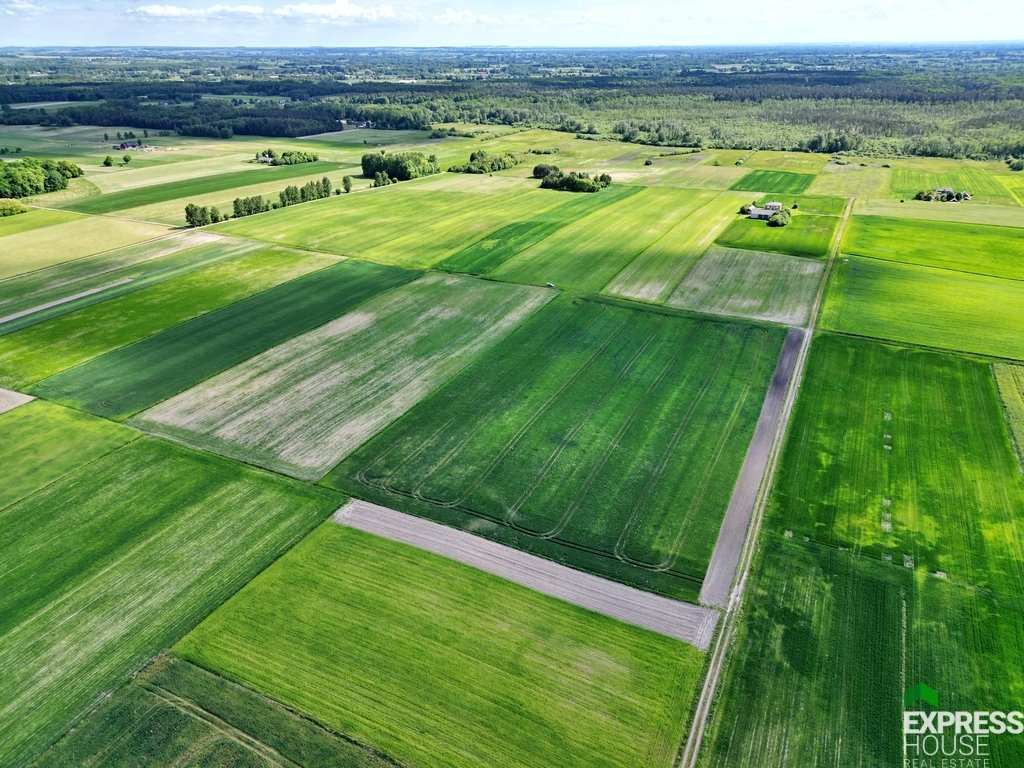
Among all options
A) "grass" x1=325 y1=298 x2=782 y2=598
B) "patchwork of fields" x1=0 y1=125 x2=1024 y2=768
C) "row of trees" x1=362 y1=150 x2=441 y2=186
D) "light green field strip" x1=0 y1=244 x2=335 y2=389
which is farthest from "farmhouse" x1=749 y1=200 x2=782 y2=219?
"row of trees" x1=362 y1=150 x2=441 y2=186

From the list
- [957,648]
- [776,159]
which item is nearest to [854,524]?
[957,648]

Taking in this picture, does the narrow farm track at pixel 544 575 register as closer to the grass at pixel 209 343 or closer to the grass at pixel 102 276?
the grass at pixel 209 343

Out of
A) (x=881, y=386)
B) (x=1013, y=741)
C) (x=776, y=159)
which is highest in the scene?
(x=776, y=159)

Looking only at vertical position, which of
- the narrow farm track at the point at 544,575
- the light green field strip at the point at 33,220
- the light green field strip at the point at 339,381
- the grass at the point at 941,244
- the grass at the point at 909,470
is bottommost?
the narrow farm track at the point at 544,575

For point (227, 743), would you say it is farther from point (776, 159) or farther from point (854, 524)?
point (776, 159)

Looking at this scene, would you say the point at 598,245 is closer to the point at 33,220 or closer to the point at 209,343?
the point at 209,343

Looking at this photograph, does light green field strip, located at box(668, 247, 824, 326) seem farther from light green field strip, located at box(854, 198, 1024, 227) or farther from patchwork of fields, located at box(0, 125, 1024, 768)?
light green field strip, located at box(854, 198, 1024, 227)

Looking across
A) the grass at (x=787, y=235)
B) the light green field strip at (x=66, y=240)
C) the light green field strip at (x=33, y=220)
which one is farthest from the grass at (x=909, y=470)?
the light green field strip at (x=33, y=220)

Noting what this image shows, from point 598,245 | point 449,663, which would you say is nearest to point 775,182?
point 598,245
